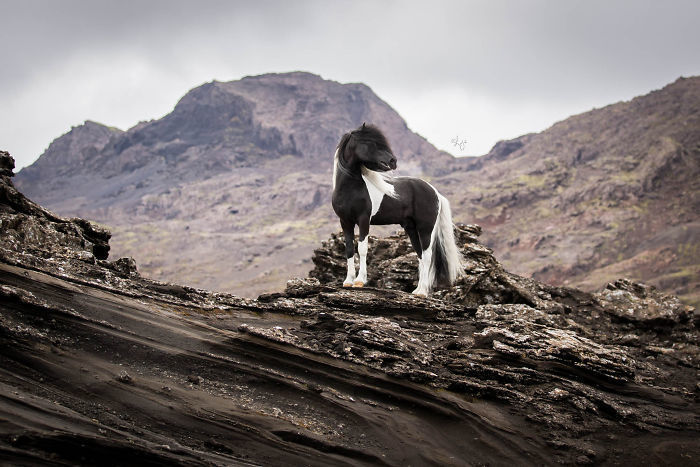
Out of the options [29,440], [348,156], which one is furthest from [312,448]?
[348,156]

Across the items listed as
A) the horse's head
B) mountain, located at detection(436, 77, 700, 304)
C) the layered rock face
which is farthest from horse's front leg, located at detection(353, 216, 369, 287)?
mountain, located at detection(436, 77, 700, 304)

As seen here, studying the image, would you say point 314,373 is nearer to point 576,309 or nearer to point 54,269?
point 54,269

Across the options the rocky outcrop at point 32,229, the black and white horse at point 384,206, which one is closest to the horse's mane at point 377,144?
the black and white horse at point 384,206

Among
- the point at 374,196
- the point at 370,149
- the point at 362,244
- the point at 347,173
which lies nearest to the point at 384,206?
the point at 374,196

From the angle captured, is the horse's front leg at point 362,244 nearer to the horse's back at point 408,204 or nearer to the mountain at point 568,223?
the horse's back at point 408,204

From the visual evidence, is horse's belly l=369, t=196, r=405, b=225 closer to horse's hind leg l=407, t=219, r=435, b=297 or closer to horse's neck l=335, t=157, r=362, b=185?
horse's hind leg l=407, t=219, r=435, b=297

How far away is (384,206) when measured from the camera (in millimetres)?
11906

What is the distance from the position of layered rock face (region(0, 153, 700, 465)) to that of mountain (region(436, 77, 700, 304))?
9615 cm

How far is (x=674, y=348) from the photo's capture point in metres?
11.9

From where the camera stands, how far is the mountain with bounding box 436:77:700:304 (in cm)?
11650

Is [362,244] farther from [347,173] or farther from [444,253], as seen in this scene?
[444,253]

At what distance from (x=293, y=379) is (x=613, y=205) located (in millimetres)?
154565

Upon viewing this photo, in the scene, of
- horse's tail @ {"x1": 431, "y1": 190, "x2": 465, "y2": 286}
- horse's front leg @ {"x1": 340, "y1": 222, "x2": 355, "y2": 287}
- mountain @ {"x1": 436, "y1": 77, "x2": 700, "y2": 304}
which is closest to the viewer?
horse's front leg @ {"x1": 340, "y1": 222, "x2": 355, "y2": 287}

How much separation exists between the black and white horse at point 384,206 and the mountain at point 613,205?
94.0 meters
